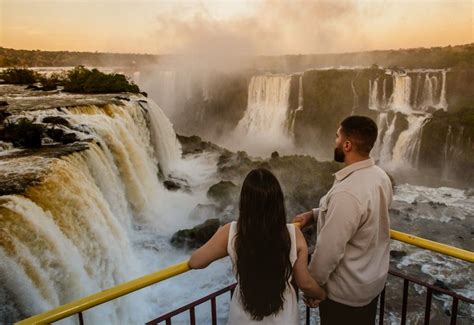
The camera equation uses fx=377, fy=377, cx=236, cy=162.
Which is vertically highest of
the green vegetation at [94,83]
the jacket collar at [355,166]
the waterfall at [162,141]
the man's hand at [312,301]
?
the green vegetation at [94,83]

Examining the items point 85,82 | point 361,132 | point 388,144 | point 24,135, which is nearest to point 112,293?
point 361,132

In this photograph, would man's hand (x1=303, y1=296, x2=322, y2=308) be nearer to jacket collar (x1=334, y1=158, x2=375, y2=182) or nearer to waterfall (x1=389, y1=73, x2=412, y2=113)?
jacket collar (x1=334, y1=158, x2=375, y2=182)

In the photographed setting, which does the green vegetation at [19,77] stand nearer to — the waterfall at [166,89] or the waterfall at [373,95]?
the waterfall at [166,89]

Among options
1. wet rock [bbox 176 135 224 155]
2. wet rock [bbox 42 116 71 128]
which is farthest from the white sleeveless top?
wet rock [bbox 176 135 224 155]

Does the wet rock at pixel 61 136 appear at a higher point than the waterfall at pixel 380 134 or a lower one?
higher

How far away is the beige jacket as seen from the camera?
2.04 meters

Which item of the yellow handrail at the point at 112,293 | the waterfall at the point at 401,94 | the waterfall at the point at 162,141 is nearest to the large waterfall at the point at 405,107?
the waterfall at the point at 401,94

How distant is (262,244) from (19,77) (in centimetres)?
2340

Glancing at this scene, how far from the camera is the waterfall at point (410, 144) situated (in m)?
20.4

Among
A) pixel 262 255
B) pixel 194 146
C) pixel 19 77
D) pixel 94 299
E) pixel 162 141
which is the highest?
pixel 19 77

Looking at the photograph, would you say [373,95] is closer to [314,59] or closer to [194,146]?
[194,146]

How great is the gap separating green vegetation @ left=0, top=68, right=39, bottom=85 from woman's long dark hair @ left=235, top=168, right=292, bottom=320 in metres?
23.2

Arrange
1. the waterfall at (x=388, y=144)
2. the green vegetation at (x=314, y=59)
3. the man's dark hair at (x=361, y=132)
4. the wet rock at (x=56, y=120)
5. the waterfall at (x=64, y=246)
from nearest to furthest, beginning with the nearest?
the man's dark hair at (x=361, y=132) < the waterfall at (x=64, y=246) < the wet rock at (x=56, y=120) < the waterfall at (x=388, y=144) < the green vegetation at (x=314, y=59)

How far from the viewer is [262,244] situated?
73.2 inches
